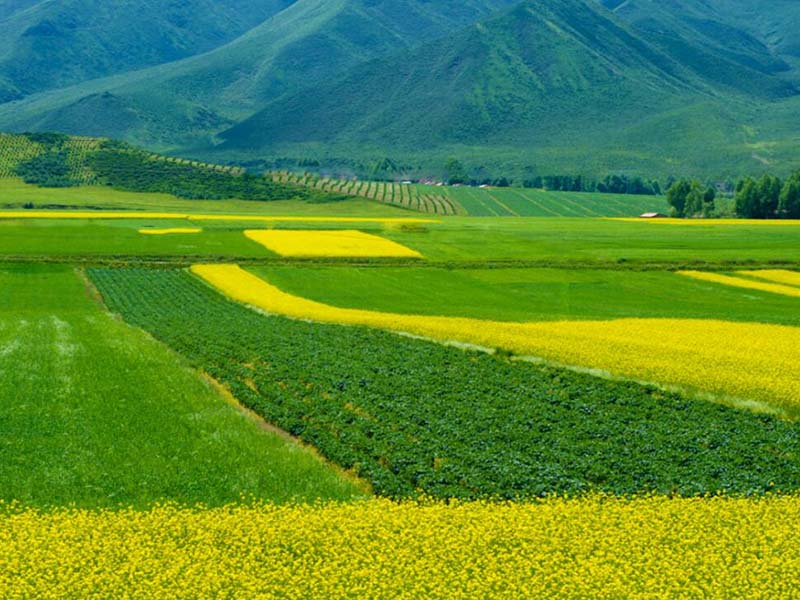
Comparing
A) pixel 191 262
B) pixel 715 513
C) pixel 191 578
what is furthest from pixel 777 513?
pixel 191 262

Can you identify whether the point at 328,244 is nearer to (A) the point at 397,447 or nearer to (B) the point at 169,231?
(B) the point at 169,231

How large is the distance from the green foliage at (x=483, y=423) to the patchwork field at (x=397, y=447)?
0.13 m

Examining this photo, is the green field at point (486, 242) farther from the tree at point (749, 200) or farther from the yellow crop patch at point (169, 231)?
the tree at point (749, 200)

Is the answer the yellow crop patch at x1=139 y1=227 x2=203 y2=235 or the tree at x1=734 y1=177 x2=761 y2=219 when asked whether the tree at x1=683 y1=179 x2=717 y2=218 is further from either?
the yellow crop patch at x1=139 y1=227 x2=203 y2=235

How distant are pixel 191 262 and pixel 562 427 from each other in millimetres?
69595

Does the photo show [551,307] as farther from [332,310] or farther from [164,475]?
[164,475]

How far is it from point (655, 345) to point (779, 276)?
47478 millimetres

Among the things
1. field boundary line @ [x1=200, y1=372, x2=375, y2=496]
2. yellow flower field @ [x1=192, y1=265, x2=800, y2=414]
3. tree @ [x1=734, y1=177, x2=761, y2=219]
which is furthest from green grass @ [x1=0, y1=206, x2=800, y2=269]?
field boundary line @ [x1=200, y1=372, x2=375, y2=496]

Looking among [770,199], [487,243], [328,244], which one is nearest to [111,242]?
[328,244]

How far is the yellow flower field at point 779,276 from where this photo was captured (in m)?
84.1

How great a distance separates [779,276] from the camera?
87.6 meters

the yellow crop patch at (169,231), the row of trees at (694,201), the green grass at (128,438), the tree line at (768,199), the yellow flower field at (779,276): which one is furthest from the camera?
the row of trees at (694,201)

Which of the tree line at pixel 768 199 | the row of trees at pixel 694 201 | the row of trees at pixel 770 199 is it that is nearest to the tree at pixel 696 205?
the row of trees at pixel 694 201

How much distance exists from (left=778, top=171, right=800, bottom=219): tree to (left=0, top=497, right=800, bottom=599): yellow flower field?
549 ft
